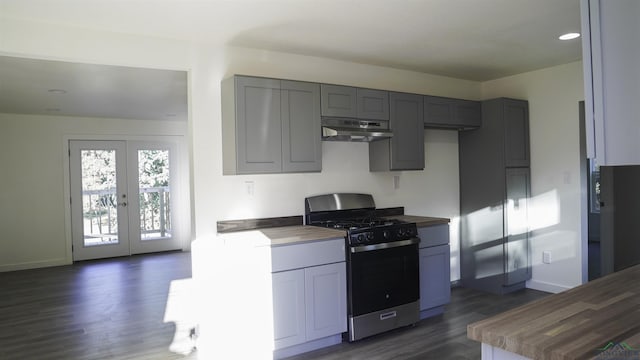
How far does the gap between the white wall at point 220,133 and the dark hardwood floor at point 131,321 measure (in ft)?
3.29

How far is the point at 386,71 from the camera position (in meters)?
4.46

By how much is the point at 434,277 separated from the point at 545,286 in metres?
1.62

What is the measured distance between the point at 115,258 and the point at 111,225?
22.4 inches

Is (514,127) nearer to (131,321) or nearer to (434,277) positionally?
(434,277)

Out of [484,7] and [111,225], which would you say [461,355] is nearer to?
[484,7]

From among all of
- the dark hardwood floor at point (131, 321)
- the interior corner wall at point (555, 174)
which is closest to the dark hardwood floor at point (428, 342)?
the dark hardwood floor at point (131, 321)

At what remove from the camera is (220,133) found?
3.49 metres

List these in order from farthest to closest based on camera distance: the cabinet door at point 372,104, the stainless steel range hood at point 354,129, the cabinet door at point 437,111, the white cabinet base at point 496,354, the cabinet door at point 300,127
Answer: the cabinet door at point 437,111
the cabinet door at point 372,104
the stainless steel range hood at point 354,129
the cabinet door at point 300,127
the white cabinet base at point 496,354

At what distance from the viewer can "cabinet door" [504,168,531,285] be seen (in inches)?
182

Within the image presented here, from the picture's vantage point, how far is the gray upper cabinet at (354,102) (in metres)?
3.63

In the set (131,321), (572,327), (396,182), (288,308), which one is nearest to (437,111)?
(396,182)

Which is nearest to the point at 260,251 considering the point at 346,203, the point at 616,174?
the point at 346,203

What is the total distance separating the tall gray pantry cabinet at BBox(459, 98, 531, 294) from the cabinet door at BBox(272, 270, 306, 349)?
2.51 meters

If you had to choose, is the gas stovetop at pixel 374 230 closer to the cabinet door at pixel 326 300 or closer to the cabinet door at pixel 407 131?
the cabinet door at pixel 326 300
